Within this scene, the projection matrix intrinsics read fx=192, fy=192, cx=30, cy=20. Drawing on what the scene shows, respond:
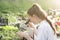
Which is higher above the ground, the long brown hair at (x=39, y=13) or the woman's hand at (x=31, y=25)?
the long brown hair at (x=39, y=13)

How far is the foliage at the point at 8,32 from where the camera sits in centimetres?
248

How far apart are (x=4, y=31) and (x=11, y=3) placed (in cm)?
38

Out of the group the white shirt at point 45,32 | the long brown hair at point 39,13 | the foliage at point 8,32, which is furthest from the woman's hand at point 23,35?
the white shirt at point 45,32

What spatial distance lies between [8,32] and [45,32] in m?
0.66

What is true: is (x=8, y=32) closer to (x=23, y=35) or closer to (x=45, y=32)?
(x=23, y=35)

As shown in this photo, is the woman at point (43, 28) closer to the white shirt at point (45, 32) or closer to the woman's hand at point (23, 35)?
the white shirt at point (45, 32)

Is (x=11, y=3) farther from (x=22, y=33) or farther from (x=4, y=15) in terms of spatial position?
(x=22, y=33)

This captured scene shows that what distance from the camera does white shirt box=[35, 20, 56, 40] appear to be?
198 cm

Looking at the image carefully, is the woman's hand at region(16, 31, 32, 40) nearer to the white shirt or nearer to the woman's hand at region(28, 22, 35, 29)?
the woman's hand at region(28, 22, 35, 29)

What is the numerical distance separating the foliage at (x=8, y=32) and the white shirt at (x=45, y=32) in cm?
58

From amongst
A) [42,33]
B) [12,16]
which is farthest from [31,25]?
[42,33]

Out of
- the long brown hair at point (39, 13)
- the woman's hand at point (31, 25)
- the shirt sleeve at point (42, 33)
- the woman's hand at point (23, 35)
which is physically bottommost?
the woman's hand at point (23, 35)

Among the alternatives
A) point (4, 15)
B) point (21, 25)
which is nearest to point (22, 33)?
point (21, 25)

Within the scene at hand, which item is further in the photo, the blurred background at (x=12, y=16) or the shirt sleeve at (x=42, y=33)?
the blurred background at (x=12, y=16)
